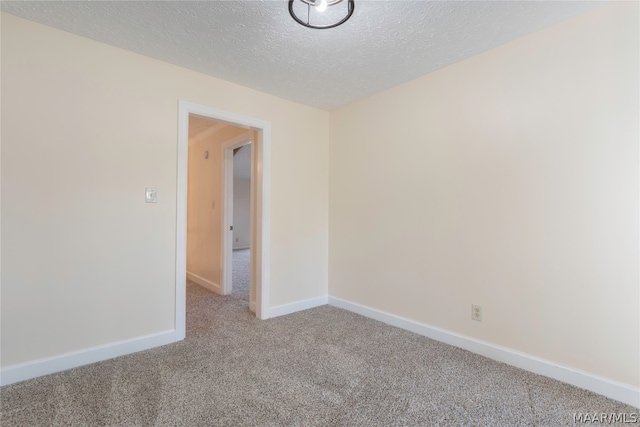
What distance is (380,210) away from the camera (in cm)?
297

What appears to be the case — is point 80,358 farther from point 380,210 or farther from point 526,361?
point 526,361

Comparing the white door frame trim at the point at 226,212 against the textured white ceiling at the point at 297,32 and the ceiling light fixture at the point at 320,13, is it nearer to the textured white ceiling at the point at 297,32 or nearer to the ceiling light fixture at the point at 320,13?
the textured white ceiling at the point at 297,32

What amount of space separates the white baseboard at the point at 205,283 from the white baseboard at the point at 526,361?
212cm

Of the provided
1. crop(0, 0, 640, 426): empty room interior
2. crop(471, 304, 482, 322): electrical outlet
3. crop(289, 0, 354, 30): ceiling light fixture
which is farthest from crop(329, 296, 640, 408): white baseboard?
crop(289, 0, 354, 30): ceiling light fixture

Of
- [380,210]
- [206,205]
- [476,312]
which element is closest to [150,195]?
[206,205]

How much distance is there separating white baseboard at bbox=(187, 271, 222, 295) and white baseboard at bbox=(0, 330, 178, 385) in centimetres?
150

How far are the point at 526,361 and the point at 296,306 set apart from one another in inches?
81.1

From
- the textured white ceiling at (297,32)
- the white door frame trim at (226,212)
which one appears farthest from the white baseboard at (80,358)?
the textured white ceiling at (297,32)

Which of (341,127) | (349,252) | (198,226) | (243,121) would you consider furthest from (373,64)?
(198,226)

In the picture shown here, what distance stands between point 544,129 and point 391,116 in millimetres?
1273

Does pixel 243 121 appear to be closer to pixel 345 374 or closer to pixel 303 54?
pixel 303 54

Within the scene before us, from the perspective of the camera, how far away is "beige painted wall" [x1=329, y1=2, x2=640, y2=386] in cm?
171

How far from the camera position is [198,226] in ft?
14.5

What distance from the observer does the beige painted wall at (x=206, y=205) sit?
396cm
